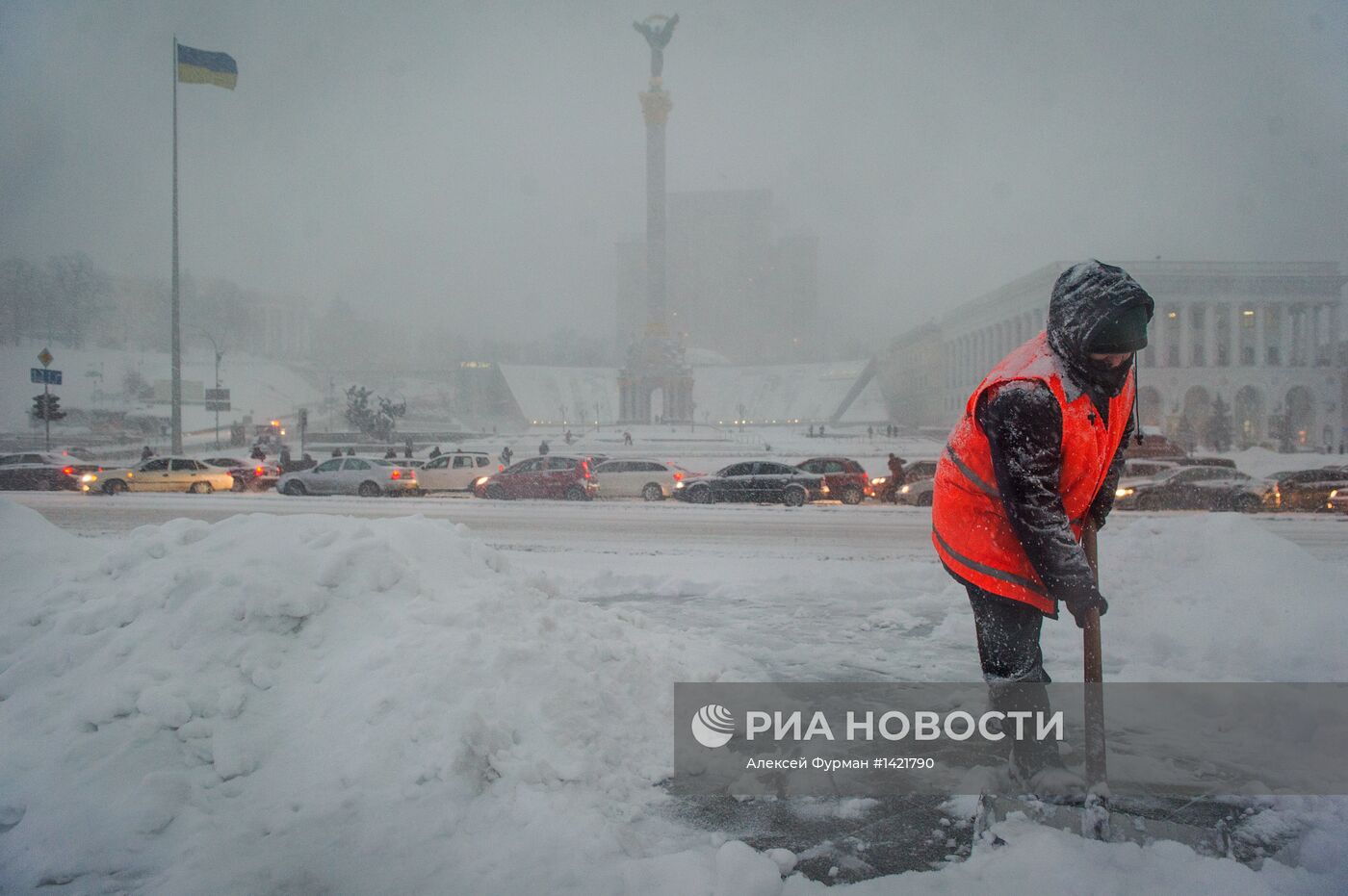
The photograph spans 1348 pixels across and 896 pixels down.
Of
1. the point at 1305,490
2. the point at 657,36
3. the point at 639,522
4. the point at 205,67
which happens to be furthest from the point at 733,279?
the point at 639,522

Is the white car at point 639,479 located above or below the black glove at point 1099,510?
below

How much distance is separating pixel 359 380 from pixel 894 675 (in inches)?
A: 4438

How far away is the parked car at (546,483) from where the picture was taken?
2161cm

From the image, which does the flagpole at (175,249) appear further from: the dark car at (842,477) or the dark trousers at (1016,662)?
the dark trousers at (1016,662)

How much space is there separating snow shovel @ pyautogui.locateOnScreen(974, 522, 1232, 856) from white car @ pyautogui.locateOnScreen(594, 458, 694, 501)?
18.8 meters

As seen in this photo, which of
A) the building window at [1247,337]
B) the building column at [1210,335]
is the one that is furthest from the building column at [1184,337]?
the building window at [1247,337]

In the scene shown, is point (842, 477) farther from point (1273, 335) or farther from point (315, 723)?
point (1273, 335)

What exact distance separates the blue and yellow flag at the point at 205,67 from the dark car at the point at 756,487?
23857 mm

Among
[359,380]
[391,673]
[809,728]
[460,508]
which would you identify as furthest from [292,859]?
[359,380]

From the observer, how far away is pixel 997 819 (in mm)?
2889

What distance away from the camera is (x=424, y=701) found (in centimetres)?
358

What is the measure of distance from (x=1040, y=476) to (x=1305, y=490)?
23.6 meters

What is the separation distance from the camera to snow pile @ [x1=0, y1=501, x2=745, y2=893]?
2.82 m

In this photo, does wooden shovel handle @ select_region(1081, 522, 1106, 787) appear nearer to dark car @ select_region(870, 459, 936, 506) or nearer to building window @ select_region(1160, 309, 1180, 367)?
dark car @ select_region(870, 459, 936, 506)
